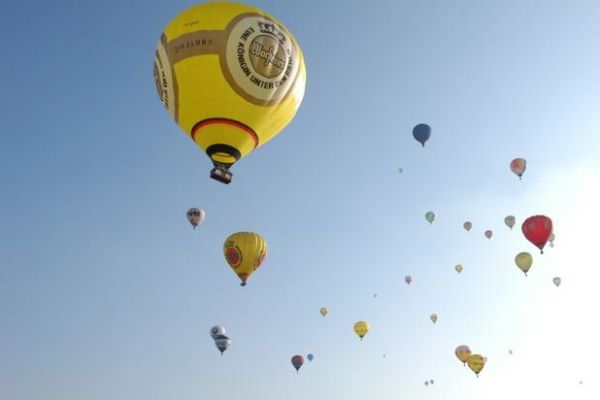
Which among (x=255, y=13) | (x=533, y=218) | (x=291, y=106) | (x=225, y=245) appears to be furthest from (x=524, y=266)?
Result: (x=255, y=13)

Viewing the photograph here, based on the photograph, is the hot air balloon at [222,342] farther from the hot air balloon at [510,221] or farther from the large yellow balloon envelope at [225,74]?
the large yellow balloon envelope at [225,74]

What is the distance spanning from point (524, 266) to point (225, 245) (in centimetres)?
2374

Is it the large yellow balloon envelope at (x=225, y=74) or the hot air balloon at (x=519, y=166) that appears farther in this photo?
the hot air balloon at (x=519, y=166)

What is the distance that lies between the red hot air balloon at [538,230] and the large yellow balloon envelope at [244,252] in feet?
56.4

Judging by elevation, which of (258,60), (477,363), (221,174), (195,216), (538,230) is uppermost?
(195,216)

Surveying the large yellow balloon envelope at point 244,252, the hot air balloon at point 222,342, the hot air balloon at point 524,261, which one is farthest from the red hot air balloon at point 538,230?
the hot air balloon at point 222,342

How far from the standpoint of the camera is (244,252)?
30.8 meters

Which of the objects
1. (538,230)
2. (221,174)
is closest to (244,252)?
(221,174)

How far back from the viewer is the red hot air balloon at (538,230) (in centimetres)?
3438

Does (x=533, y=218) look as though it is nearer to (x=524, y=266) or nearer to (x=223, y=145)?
(x=524, y=266)

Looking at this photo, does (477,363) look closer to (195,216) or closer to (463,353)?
(463,353)

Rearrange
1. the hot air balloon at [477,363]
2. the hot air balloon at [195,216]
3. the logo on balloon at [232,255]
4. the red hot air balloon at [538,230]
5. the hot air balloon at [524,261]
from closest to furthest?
the logo on balloon at [232,255] → the red hot air balloon at [538,230] → the hot air balloon at [195,216] → the hot air balloon at [524,261] → the hot air balloon at [477,363]

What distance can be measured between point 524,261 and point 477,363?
39.7 feet

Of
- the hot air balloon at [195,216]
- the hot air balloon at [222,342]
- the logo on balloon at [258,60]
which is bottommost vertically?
the logo on balloon at [258,60]
